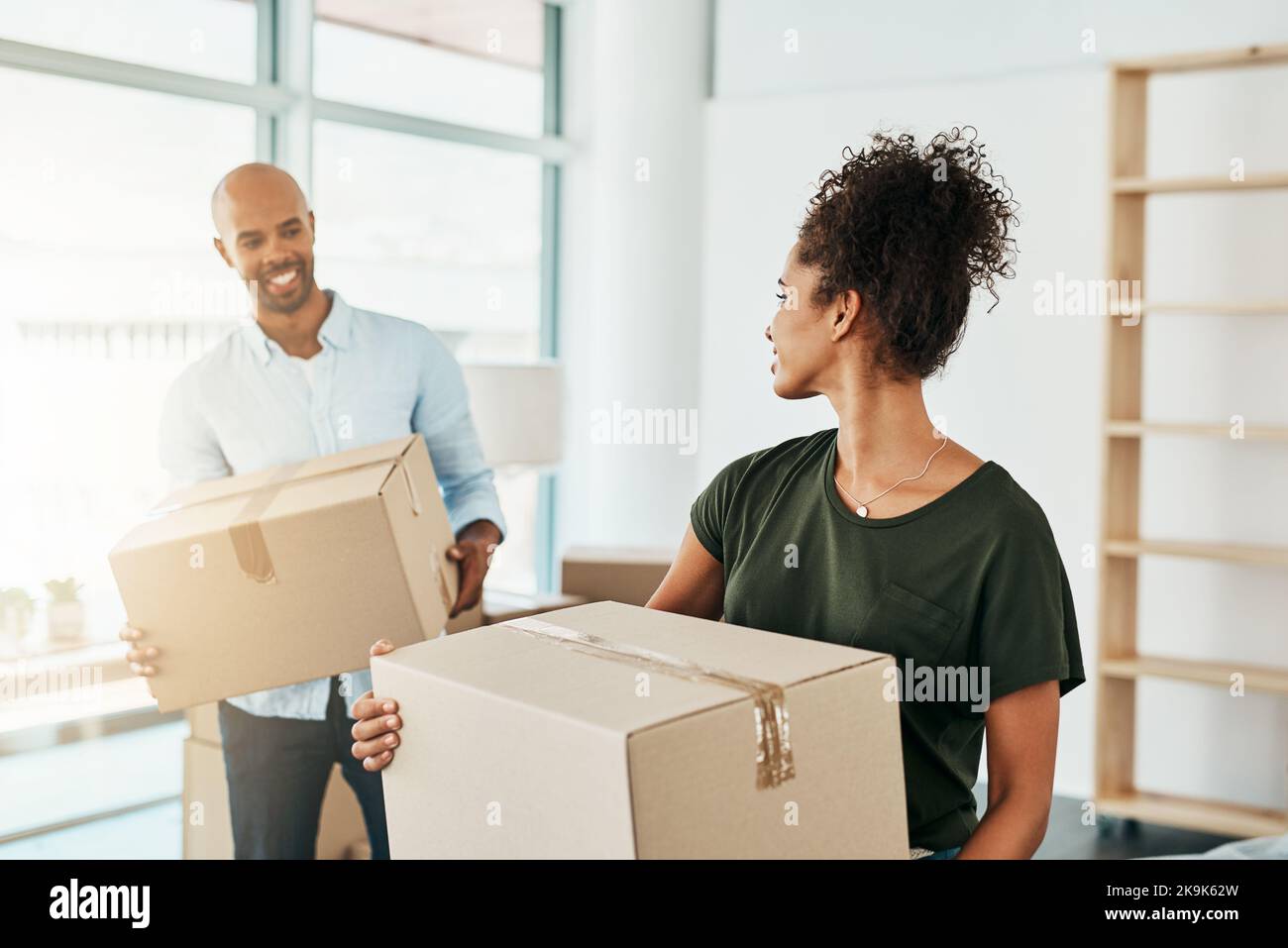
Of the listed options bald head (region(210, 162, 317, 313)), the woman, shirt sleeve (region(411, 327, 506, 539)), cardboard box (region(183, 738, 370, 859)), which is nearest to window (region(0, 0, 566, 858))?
cardboard box (region(183, 738, 370, 859))

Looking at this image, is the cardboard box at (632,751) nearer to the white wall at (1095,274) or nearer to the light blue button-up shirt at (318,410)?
the light blue button-up shirt at (318,410)

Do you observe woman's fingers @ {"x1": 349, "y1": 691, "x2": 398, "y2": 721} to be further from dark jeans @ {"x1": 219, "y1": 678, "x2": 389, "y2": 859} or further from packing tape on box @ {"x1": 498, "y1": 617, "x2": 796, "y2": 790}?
dark jeans @ {"x1": 219, "y1": 678, "x2": 389, "y2": 859}

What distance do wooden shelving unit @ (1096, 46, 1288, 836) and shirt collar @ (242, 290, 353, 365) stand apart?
220cm

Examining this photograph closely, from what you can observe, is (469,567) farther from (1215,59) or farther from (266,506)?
(1215,59)

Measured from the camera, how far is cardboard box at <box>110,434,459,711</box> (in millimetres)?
1585

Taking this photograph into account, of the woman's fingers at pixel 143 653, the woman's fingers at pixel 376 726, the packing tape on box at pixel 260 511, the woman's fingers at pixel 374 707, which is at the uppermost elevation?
the packing tape on box at pixel 260 511

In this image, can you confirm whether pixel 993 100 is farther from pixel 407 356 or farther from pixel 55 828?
pixel 55 828

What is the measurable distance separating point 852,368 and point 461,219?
363cm

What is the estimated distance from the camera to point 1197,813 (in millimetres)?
3488

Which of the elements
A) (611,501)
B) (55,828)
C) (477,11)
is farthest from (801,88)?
(55,828)

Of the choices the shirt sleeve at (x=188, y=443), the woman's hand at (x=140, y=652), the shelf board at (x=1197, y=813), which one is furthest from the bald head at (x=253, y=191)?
the shelf board at (x=1197, y=813)

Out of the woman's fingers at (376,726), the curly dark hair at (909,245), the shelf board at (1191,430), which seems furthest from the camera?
the shelf board at (1191,430)

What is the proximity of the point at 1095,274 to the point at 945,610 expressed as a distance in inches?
119

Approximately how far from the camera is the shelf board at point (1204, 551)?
11.0ft
